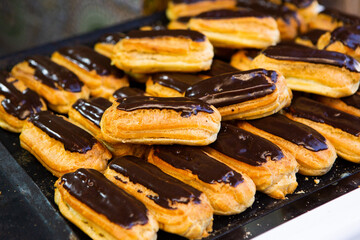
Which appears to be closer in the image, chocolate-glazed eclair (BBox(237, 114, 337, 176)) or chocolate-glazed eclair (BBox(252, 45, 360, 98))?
chocolate-glazed eclair (BBox(237, 114, 337, 176))

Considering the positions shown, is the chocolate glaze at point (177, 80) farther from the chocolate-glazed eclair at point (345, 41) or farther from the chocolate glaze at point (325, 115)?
the chocolate-glazed eclair at point (345, 41)

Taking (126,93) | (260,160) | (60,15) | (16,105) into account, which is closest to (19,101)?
(16,105)

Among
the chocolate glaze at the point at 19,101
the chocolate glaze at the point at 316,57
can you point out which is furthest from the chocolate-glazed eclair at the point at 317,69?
the chocolate glaze at the point at 19,101

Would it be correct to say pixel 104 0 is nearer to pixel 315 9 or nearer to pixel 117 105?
pixel 315 9

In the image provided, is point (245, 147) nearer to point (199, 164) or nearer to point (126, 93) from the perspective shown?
point (199, 164)

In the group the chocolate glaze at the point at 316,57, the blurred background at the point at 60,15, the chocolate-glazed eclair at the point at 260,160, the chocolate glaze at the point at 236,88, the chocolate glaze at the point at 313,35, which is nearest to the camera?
the chocolate-glazed eclair at the point at 260,160

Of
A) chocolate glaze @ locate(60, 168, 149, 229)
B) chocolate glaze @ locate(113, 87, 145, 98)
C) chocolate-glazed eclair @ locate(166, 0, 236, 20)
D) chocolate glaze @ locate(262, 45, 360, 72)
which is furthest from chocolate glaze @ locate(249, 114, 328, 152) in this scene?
chocolate-glazed eclair @ locate(166, 0, 236, 20)

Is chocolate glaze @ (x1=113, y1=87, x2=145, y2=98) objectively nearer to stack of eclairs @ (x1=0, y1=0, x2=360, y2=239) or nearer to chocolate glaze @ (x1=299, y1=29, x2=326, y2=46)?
stack of eclairs @ (x1=0, y1=0, x2=360, y2=239)
